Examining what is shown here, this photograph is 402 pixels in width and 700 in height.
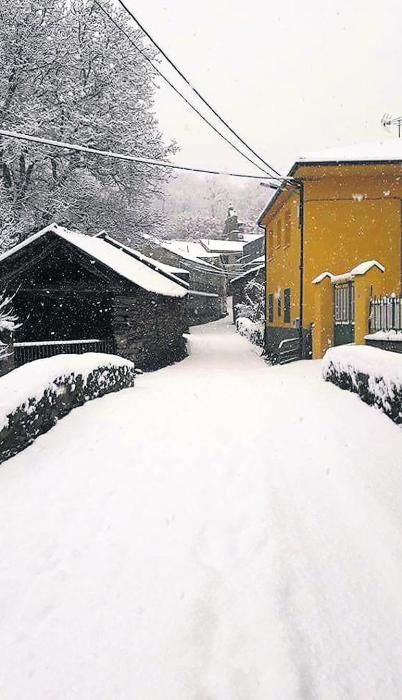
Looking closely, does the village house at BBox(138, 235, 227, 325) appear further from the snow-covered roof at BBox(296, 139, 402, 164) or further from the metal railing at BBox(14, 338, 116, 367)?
the metal railing at BBox(14, 338, 116, 367)

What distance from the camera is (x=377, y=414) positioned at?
22.8ft

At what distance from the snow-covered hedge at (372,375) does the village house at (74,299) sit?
327 inches

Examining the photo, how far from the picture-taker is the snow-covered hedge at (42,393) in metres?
5.87

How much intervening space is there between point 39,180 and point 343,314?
645 inches

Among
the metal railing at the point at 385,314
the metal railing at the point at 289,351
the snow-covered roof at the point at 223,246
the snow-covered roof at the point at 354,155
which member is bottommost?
the metal railing at the point at 289,351

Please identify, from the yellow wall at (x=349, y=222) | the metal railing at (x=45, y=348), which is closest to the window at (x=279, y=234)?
the yellow wall at (x=349, y=222)

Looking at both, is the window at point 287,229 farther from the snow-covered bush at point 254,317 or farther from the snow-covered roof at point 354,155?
the snow-covered bush at point 254,317

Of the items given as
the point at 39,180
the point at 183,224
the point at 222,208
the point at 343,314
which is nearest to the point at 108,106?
the point at 39,180

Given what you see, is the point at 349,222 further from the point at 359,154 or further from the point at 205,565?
the point at 205,565

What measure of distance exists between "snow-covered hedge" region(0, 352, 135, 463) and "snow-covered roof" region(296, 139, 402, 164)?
426 inches

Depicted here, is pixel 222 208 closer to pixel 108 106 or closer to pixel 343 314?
pixel 108 106

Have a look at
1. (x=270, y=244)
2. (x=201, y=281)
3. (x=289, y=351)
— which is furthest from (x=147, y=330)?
(x=201, y=281)

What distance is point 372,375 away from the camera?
24.1 ft

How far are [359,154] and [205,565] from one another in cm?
1710
